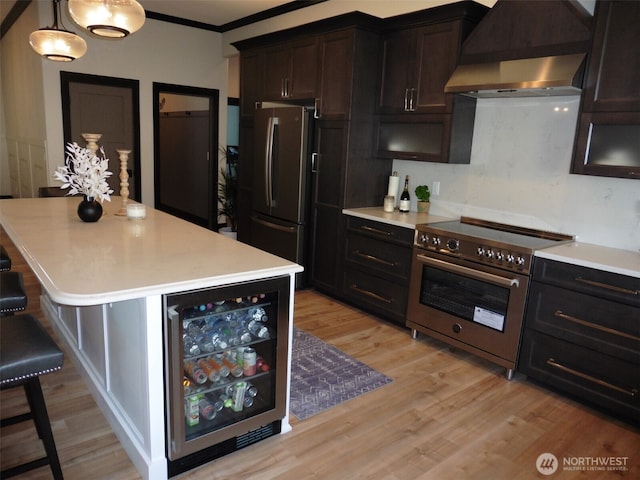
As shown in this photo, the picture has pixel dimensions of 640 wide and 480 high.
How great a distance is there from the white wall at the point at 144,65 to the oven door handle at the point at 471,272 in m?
4.22

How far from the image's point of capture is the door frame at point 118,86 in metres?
5.34

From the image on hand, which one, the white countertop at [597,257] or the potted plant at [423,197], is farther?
the potted plant at [423,197]

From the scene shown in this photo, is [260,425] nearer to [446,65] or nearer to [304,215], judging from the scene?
[304,215]

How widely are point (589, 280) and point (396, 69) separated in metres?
2.17

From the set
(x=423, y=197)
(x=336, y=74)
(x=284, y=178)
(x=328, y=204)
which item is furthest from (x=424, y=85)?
(x=284, y=178)

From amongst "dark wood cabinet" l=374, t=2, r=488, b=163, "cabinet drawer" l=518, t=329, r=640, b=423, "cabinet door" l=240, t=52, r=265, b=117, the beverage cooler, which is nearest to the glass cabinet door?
the beverage cooler

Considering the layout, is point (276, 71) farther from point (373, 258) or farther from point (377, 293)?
point (377, 293)

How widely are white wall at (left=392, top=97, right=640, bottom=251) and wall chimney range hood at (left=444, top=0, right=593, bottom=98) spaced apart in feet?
0.58

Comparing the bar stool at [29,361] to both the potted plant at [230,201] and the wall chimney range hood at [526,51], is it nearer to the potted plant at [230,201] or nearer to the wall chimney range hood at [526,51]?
the wall chimney range hood at [526,51]

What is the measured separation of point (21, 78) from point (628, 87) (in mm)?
7014

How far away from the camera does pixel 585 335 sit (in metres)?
2.58

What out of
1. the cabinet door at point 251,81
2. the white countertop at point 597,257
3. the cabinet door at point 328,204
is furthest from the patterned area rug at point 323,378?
the cabinet door at point 251,81

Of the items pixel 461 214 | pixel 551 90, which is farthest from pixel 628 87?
pixel 461 214

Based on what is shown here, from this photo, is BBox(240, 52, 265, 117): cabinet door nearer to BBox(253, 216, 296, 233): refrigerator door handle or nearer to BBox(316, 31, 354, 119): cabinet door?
BBox(316, 31, 354, 119): cabinet door
